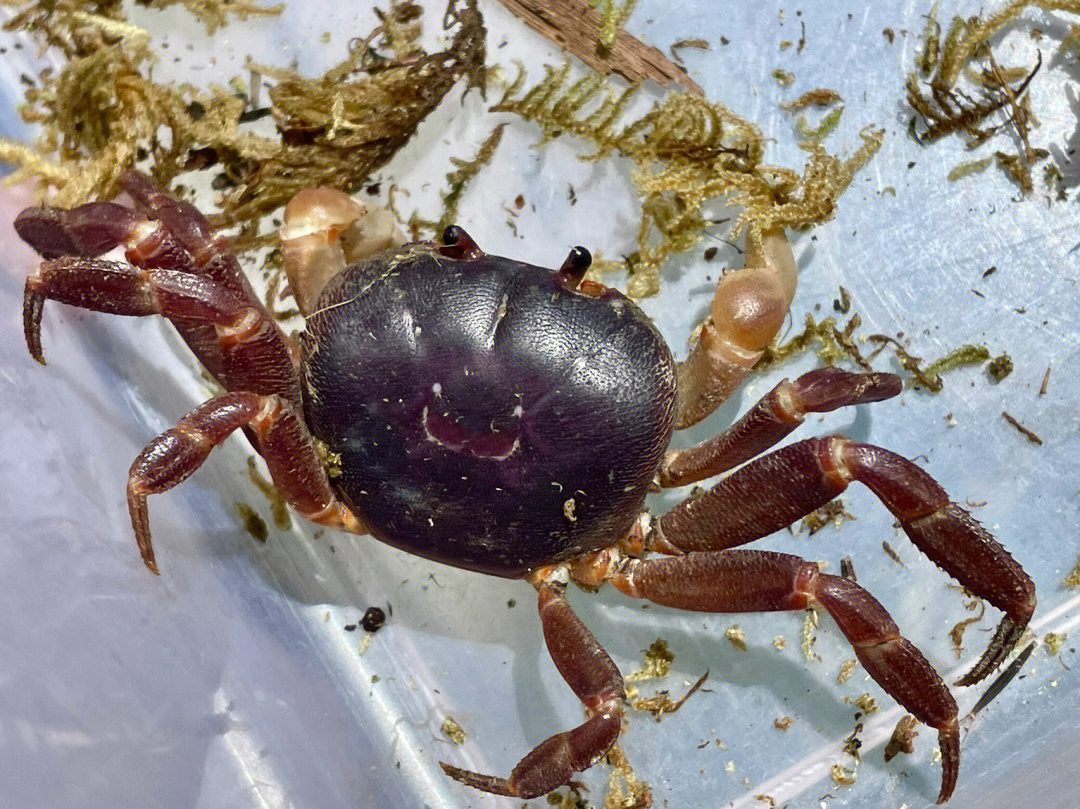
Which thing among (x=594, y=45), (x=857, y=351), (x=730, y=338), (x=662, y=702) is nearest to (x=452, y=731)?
(x=662, y=702)

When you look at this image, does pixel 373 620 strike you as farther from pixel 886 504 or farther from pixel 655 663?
pixel 886 504

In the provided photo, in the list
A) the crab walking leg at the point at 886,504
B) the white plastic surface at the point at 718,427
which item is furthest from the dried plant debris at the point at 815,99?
the crab walking leg at the point at 886,504

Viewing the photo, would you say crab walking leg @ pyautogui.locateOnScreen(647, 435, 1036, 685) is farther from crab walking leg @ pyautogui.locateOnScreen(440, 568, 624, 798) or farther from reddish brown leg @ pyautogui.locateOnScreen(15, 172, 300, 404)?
reddish brown leg @ pyautogui.locateOnScreen(15, 172, 300, 404)

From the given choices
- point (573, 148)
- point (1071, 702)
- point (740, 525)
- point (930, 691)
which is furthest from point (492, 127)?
point (1071, 702)

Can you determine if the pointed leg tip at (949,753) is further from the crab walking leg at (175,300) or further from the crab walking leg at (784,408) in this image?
the crab walking leg at (175,300)

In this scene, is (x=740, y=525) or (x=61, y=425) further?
(x=61, y=425)

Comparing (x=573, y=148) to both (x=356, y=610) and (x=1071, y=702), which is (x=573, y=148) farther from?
(x=1071, y=702)
